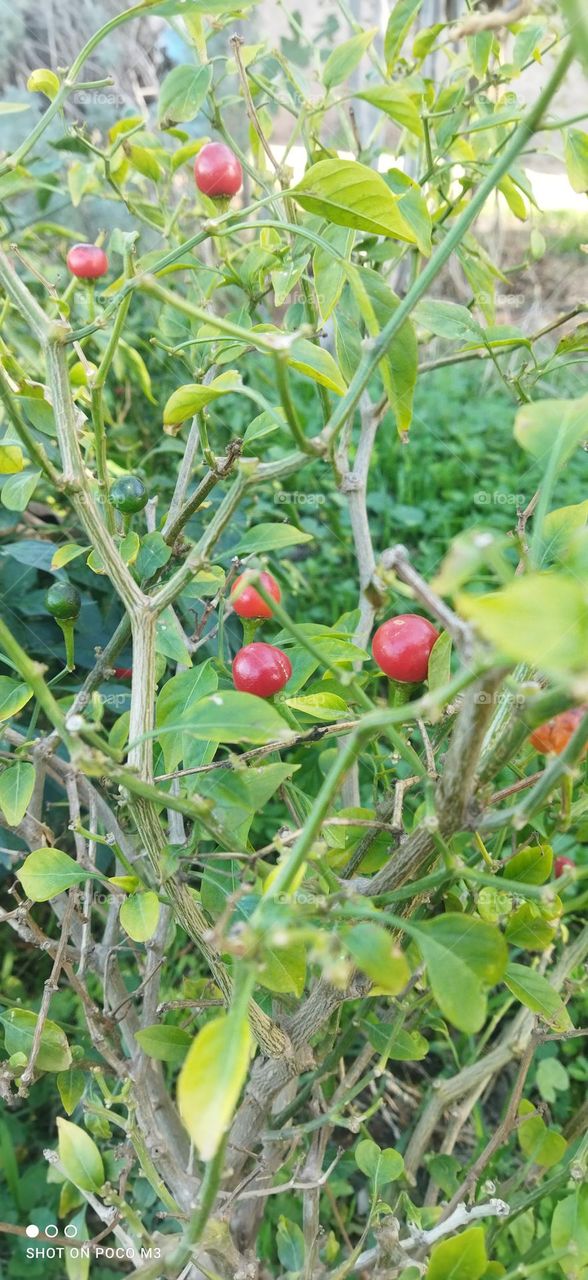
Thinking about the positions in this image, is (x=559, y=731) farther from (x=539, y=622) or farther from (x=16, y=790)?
(x=16, y=790)

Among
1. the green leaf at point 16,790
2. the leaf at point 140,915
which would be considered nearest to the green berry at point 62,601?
the green leaf at point 16,790

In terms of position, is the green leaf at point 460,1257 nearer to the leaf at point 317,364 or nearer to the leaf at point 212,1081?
the leaf at point 212,1081

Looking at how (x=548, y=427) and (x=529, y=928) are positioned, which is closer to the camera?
(x=548, y=427)

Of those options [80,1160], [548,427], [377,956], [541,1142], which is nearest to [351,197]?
[548,427]

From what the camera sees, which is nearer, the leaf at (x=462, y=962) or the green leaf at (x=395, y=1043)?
the leaf at (x=462, y=962)

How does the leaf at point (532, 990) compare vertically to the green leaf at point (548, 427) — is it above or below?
below

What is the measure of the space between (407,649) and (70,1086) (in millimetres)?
435

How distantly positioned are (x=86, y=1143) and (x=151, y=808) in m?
0.23

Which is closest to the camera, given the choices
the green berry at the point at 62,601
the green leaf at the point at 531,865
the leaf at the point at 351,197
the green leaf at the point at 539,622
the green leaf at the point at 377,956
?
the green leaf at the point at 539,622

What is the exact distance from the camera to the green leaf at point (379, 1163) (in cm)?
66

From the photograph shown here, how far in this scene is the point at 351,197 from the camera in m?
0.48

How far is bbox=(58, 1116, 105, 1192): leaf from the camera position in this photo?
22.9 inches

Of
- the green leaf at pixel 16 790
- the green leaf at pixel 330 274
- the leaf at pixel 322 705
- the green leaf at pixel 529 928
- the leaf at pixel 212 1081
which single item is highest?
the green leaf at pixel 330 274

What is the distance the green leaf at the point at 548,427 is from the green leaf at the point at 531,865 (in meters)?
0.25
